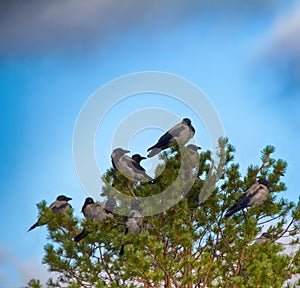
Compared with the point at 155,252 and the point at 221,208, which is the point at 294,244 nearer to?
the point at 221,208

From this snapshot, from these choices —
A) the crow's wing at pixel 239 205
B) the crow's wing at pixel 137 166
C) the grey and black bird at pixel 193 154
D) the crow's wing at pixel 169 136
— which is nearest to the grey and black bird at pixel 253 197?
the crow's wing at pixel 239 205

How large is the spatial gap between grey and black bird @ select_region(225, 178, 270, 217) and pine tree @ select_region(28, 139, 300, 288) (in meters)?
0.17

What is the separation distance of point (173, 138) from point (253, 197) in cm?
226

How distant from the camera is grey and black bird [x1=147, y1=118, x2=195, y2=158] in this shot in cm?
1224

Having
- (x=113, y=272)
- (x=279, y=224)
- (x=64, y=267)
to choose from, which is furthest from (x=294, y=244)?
(x=64, y=267)

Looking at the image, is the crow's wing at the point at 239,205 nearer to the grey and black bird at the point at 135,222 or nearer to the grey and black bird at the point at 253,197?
the grey and black bird at the point at 253,197

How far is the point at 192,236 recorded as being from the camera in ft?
37.5

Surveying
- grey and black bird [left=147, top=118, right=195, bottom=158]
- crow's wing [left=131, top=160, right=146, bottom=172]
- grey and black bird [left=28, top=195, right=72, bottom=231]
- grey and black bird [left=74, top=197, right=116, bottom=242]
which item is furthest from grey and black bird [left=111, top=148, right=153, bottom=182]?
grey and black bird [left=28, top=195, right=72, bottom=231]

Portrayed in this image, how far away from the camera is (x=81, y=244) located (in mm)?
12125

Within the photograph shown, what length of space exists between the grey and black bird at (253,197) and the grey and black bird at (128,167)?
1.96 meters

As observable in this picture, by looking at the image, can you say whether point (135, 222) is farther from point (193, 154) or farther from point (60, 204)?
point (60, 204)

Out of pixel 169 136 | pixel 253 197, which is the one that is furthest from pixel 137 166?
pixel 253 197

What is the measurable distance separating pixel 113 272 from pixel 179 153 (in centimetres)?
308

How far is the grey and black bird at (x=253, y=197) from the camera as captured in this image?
11438 mm
